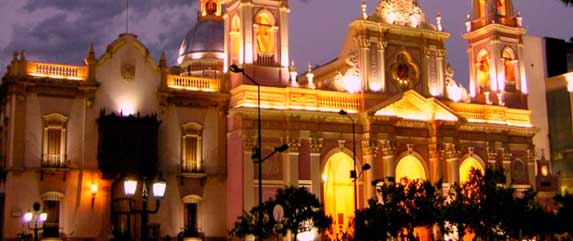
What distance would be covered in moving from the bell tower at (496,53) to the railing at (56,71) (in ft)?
101

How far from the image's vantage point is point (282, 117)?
178 ft

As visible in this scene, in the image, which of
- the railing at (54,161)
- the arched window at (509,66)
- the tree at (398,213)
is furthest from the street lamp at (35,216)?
the arched window at (509,66)

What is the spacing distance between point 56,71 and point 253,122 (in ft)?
40.5

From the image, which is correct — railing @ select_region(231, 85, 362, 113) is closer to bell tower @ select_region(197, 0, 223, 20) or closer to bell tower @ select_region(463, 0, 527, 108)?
bell tower @ select_region(463, 0, 527, 108)

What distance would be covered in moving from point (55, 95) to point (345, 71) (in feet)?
66.0

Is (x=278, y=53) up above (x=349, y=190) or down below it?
above

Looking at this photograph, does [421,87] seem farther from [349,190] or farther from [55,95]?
[55,95]

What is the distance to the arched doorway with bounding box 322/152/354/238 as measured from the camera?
195ft

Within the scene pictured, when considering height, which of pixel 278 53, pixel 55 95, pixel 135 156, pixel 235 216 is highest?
pixel 278 53

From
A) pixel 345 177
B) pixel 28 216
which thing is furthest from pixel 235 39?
pixel 28 216

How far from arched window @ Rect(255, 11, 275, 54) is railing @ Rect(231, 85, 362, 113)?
128 inches

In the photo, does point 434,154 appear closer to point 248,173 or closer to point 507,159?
point 507,159

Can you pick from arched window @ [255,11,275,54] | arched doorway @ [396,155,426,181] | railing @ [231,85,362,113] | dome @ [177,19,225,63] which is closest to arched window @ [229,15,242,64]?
arched window @ [255,11,275,54]

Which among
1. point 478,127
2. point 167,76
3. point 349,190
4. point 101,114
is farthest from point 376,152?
point 101,114
